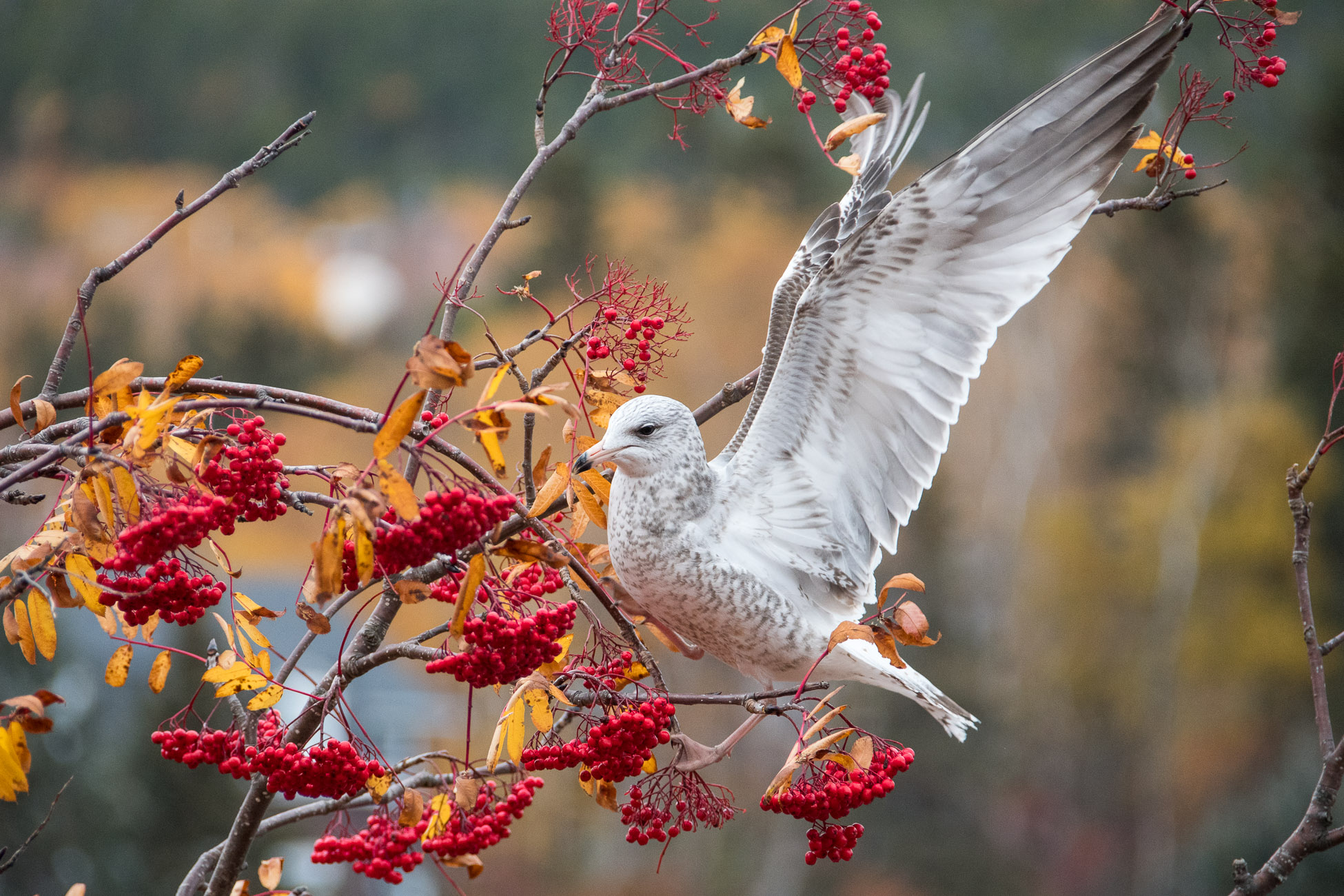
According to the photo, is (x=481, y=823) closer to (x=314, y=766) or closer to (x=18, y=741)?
(x=314, y=766)

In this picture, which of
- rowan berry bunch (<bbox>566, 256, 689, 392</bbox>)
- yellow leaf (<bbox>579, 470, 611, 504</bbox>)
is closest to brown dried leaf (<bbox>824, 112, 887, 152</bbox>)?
rowan berry bunch (<bbox>566, 256, 689, 392</bbox>)

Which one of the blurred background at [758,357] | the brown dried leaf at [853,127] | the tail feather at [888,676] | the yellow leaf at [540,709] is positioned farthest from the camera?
the blurred background at [758,357]

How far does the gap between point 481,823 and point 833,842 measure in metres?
0.51

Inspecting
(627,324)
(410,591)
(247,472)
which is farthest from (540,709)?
(627,324)

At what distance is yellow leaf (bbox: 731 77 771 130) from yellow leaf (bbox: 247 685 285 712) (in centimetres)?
56

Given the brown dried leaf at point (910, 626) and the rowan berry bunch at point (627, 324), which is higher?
the rowan berry bunch at point (627, 324)

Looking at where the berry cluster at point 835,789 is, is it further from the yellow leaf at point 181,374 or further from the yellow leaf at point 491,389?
the yellow leaf at point 181,374

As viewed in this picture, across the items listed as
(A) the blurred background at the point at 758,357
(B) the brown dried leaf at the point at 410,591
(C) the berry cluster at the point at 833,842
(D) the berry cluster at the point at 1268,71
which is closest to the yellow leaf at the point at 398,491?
(B) the brown dried leaf at the point at 410,591

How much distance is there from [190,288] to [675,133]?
17.4m

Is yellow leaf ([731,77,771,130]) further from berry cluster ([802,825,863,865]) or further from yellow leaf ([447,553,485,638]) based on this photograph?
berry cluster ([802,825,863,865])

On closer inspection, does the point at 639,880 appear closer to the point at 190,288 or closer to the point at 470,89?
the point at 190,288

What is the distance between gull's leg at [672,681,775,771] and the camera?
1.50 metres

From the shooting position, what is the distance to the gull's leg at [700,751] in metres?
1.50

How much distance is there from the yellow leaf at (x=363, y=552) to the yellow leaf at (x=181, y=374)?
282 mm
